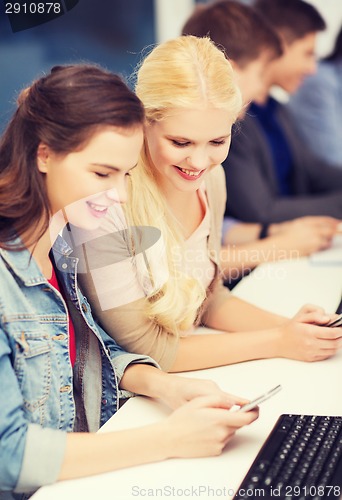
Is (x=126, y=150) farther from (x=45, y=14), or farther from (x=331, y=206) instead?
(x=331, y=206)

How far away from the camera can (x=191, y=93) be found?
39.2 inches

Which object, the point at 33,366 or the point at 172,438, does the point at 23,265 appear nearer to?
the point at 33,366

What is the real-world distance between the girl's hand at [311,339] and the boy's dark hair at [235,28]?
0.75 metres

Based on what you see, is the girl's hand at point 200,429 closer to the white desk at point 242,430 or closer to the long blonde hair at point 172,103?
the white desk at point 242,430

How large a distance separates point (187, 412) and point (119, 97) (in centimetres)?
40

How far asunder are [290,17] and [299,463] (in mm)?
1910

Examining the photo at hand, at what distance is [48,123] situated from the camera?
32.6 inches

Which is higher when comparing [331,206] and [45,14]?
[45,14]

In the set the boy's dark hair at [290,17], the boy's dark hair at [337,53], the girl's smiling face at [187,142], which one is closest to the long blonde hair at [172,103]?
the girl's smiling face at [187,142]

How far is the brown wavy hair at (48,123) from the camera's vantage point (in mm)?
825

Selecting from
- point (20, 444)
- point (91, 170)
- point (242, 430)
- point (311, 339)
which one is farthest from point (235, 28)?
point (20, 444)

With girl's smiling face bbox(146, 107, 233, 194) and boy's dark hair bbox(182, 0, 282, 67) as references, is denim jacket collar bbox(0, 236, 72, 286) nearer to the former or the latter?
girl's smiling face bbox(146, 107, 233, 194)

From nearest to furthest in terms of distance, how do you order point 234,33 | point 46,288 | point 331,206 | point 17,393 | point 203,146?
point 17,393 → point 46,288 → point 203,146 → point 234,33 → point 331,206

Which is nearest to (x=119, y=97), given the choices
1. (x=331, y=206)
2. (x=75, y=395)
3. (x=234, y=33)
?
(x=75, y=395)
